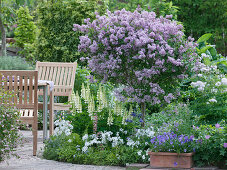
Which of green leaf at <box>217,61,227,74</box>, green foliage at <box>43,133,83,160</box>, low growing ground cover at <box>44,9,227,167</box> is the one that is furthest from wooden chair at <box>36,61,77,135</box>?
green leaf at <box>217,61,227,74</box>

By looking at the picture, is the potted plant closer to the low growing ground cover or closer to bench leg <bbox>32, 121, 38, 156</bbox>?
the low growing ground cover

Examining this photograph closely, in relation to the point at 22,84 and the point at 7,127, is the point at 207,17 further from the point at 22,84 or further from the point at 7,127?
the point at 7,127

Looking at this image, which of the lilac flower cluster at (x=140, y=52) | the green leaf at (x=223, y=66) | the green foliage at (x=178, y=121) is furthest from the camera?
the green leaf at (x=223, y=66)

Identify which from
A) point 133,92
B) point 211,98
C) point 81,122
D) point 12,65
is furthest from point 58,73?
point 211,98

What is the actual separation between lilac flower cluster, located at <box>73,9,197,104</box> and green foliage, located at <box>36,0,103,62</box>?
16.7 ft

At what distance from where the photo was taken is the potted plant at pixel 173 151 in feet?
13.6

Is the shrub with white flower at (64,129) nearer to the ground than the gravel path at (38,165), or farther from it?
farther from it

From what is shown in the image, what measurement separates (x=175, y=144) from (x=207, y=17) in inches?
425

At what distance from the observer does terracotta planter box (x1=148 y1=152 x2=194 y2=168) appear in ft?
13.6

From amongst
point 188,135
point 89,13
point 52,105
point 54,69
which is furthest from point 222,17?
point 188,135

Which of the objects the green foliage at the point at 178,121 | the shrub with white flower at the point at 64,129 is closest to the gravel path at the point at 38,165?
the shrub with white flower at the point at 64,129

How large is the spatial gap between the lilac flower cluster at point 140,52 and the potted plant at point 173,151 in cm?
94

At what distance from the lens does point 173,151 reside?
4.22 meters

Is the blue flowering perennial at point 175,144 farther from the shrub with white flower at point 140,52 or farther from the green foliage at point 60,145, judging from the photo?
the green foliage at point 60,145
